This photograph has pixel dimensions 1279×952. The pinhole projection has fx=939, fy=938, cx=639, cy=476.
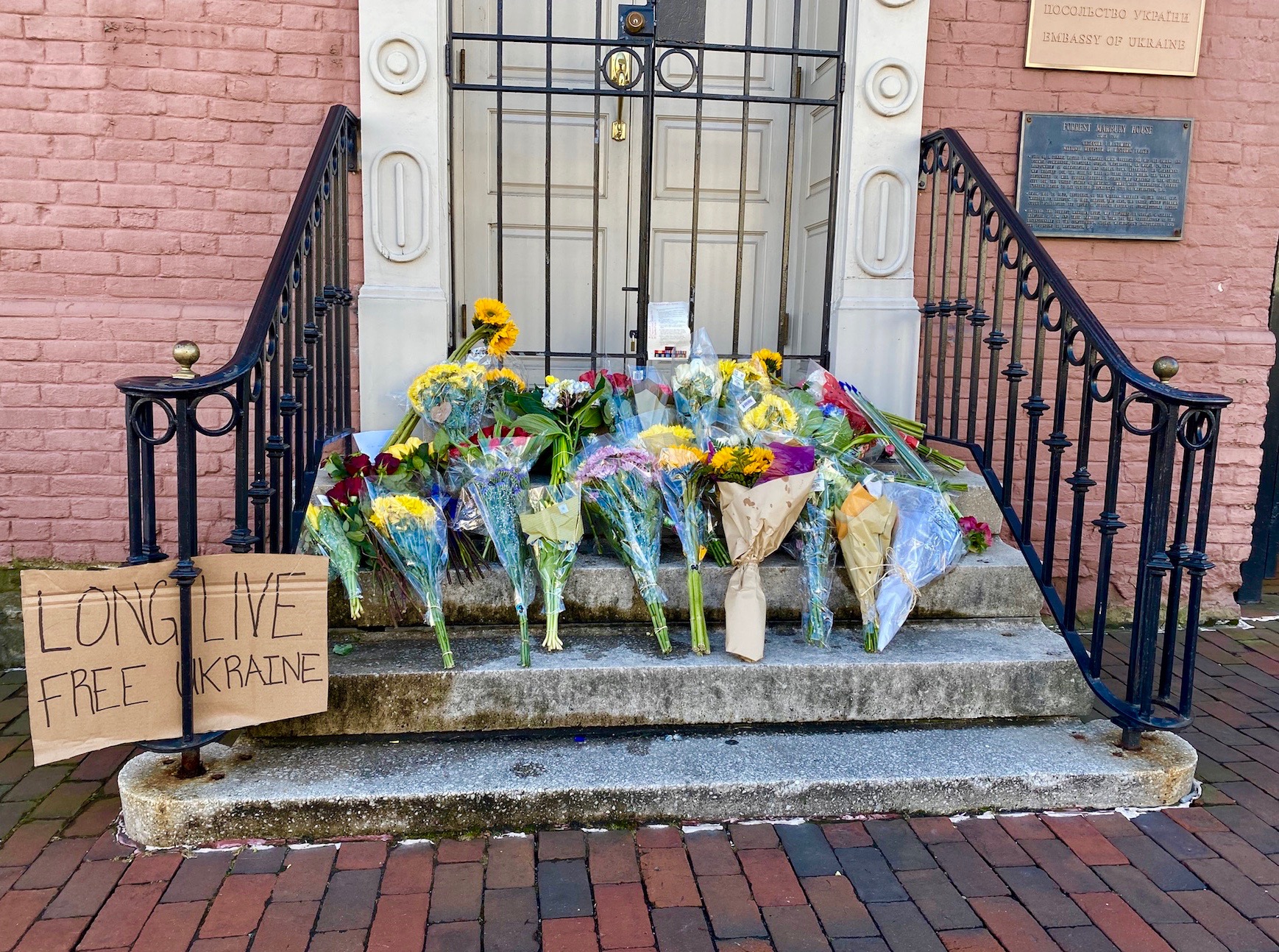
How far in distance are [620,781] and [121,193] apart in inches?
117

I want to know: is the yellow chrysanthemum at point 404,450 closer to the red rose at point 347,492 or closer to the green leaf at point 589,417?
the red rose at point 347,492

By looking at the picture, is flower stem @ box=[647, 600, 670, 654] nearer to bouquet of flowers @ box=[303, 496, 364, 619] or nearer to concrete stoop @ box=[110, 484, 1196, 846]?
concrete stoop @ box=[110, 484, 1196, 846]

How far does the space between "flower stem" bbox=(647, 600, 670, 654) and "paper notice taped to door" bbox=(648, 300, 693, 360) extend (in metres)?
1.39

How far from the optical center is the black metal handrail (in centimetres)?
261

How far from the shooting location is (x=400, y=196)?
3.59 m

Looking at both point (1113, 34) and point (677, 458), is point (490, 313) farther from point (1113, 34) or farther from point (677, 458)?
point (1113, 34)

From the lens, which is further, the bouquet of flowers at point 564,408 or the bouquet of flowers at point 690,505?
the bouquet of flowers at point 564,408

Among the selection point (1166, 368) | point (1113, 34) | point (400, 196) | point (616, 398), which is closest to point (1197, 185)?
point (1113, 34)

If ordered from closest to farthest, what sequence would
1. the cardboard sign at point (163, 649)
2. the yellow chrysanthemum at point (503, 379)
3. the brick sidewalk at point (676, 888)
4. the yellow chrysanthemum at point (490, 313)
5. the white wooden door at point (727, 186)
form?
the brick sidewalk at point (676, 888), the cardboard sign at point (163, 649), the yellow chrysanthemum at point (503, 379), the yellow chrysanthemum at point (490, 313), the white wooden door at point (727, 186)

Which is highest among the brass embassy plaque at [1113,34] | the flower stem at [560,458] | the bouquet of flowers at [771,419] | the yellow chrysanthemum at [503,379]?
the brass embassy plaque at [1113,34]

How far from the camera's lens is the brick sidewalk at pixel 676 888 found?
2.05 metres

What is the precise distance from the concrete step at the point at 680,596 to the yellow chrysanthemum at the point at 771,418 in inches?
17.2

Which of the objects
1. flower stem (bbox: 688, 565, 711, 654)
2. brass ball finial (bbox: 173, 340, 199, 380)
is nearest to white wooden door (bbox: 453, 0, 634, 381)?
flower stem (bbox: 688, 565, 711, 654)

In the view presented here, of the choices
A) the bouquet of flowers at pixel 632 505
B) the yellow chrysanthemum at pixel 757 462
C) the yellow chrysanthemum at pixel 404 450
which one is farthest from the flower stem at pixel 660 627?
the yellow chrysanthemum at pixel 404 450
